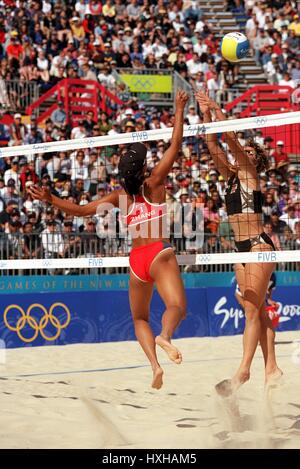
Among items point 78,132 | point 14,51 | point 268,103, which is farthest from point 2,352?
point 268,103

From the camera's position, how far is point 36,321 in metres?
11.5

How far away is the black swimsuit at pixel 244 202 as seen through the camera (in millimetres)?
6543

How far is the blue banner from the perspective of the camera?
11438mm

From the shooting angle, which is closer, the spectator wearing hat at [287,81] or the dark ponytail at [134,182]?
the dark ponytail at [134,182]

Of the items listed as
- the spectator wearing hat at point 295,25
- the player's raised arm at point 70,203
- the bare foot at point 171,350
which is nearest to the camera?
the bare foot at point 171,350

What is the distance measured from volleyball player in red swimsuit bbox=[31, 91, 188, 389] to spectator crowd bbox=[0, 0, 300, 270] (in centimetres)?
399

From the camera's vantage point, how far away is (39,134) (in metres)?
15.7

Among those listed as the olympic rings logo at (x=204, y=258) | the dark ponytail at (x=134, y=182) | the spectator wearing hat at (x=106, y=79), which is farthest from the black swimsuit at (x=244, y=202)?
the spectator wearing hat at (x=106, y=79)

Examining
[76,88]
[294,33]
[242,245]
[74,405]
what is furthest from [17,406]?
[294,33]

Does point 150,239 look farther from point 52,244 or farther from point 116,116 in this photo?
point 116,116

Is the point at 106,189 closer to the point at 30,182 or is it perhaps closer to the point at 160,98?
the point at 30,182

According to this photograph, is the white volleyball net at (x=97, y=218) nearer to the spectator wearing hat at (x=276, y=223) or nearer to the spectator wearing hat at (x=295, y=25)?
the spectator wearing hat at (x=276, y=223)

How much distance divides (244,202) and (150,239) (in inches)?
38.5

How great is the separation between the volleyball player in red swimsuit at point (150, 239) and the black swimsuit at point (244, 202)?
0.79m
